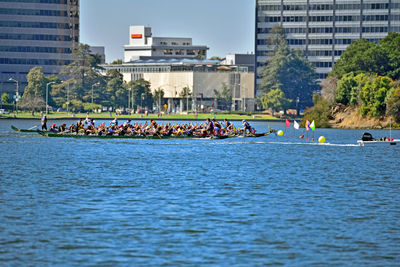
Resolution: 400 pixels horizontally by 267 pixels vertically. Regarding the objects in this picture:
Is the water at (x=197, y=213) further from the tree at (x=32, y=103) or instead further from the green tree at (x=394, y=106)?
the tree at (x=32, y=103)

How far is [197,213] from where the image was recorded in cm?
3375

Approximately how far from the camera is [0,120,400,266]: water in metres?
25.7

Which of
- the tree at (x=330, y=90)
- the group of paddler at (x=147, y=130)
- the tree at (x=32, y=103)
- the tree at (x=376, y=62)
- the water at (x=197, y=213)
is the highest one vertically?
the tree at (x=376, y=62)

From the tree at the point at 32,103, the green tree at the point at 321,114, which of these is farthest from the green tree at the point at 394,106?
the tree at the point at 32,103

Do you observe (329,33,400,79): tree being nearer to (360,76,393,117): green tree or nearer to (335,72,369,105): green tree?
(335,72,369,105): green tree

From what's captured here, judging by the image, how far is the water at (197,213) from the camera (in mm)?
25703

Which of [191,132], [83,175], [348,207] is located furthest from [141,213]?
[191,132]

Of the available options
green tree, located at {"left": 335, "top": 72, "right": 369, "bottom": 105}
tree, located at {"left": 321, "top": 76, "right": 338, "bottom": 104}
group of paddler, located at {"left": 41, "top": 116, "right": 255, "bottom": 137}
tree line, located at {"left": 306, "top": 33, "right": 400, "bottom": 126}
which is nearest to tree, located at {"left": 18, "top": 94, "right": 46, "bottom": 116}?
tree, located at {"left": 321, "top": 76, "right": 338, "bottom": 104}

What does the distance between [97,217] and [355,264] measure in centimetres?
1240

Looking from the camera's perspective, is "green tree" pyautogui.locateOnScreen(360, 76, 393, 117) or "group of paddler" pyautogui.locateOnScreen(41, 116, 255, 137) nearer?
"group of paddler" pyautogui.locateOnScreen(41, 116, 255, 137)

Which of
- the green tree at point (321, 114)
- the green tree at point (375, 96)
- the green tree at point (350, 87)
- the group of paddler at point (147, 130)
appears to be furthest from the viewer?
the green tree at point (321, 114)

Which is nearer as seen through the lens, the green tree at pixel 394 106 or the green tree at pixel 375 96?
the green tree at pixel 394 106

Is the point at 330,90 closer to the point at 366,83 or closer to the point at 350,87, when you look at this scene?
the point at 350,87

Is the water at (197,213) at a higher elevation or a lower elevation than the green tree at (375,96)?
lower
